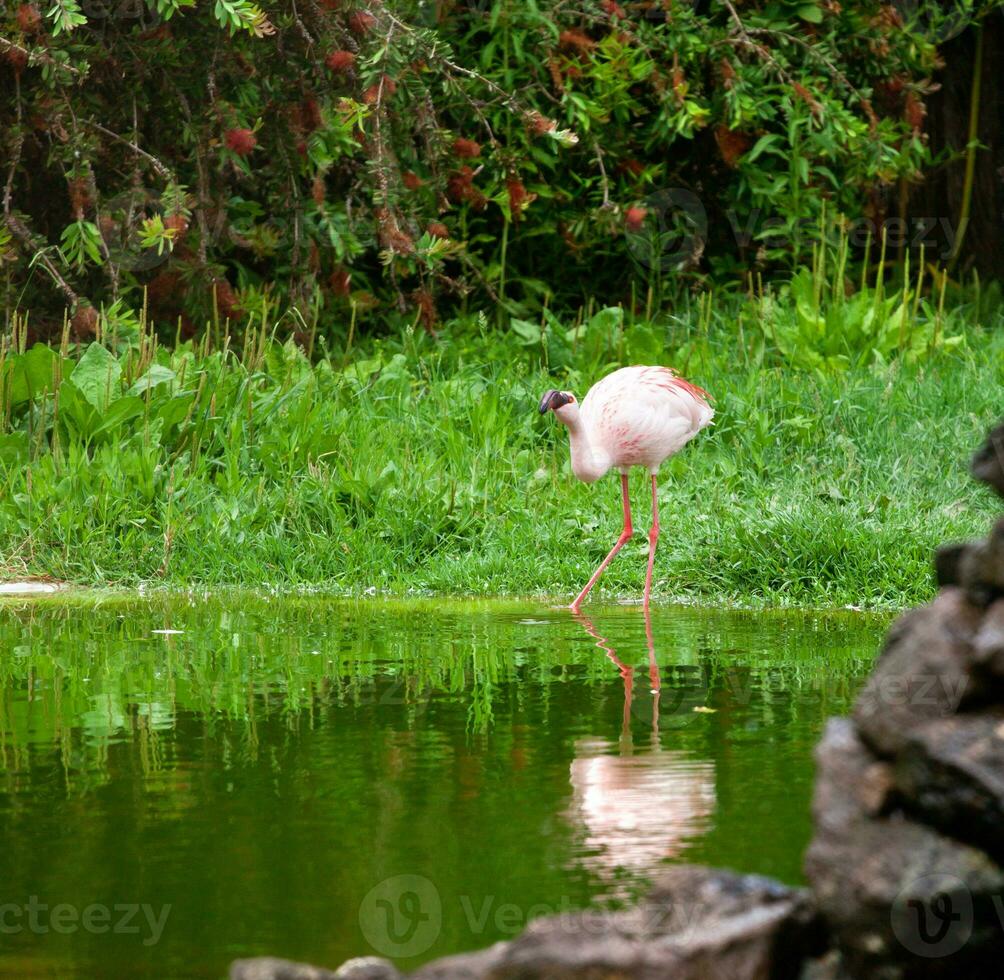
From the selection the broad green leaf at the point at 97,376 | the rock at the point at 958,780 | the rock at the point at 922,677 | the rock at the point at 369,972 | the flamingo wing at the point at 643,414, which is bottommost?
the rock at the point at 369,972

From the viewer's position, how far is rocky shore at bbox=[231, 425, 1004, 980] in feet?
8.43

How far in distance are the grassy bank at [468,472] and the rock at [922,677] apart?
4.33 m

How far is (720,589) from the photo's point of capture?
7617 mm

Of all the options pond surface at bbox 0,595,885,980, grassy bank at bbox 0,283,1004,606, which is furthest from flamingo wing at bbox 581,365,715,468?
pond surface at bbox 0,595,885,980

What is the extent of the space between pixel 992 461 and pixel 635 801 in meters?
1.47

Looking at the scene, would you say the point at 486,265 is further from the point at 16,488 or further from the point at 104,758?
the point at 104,758

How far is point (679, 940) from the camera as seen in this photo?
101 inches

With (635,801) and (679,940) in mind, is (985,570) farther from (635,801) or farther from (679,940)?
(635,801)

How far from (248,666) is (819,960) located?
3.52 m

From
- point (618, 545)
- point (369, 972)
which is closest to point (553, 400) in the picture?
point (618, 545)

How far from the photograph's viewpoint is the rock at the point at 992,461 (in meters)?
2.95

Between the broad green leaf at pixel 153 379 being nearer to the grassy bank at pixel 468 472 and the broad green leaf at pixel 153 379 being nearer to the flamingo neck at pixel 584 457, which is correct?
the grassy bank at pixel 468 472

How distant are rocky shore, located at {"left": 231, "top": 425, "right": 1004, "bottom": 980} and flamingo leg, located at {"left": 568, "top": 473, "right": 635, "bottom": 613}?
453cm

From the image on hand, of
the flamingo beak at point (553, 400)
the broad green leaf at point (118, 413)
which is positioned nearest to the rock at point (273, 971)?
the flamingo beak at point (553, 400)
